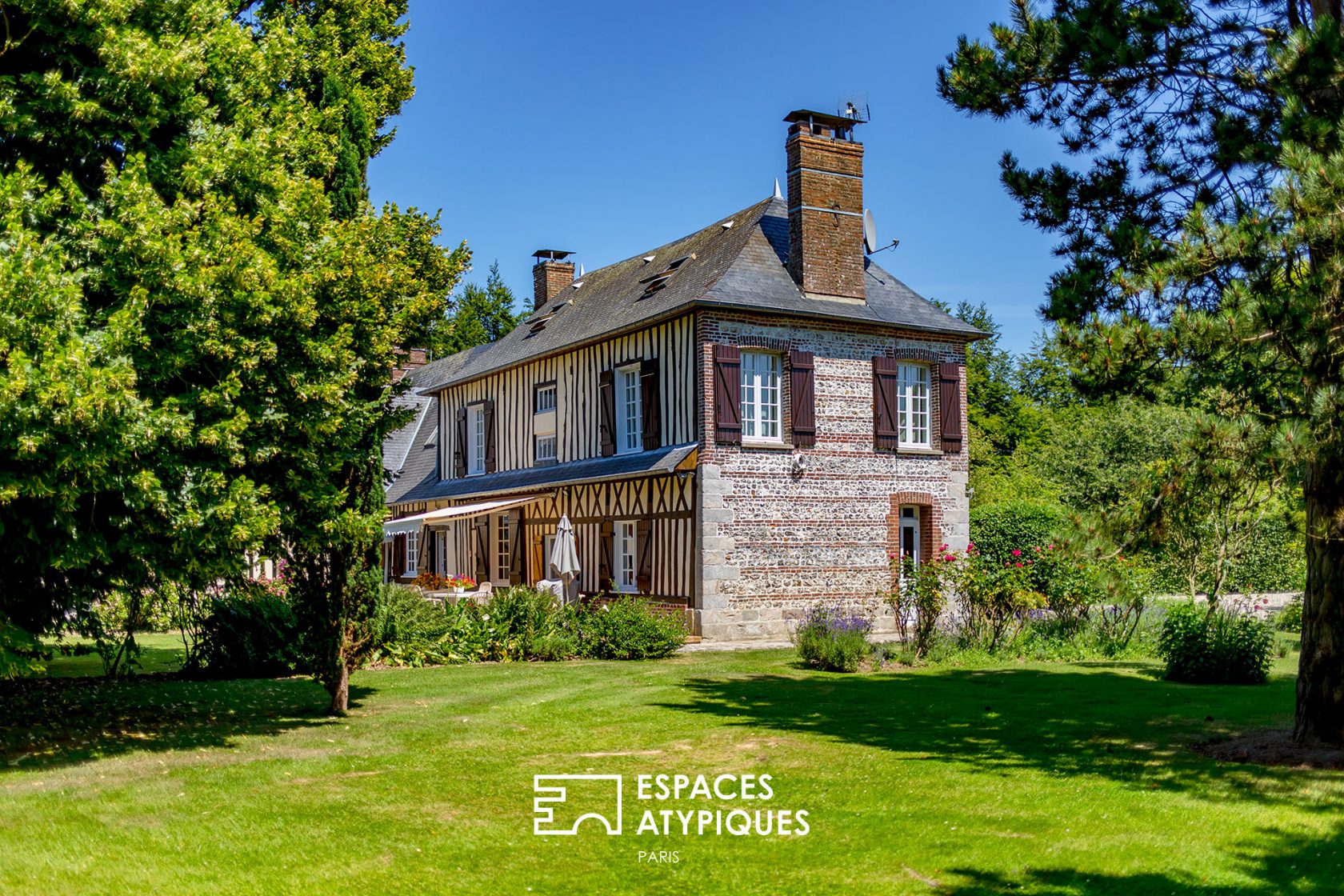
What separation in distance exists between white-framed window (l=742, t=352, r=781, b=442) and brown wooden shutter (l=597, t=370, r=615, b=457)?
10.5ft

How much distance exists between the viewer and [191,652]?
14.8 metres

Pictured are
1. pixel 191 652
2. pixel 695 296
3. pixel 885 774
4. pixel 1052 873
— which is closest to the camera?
pixel 1052 873

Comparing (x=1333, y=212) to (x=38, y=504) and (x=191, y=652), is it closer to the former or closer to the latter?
(x=38, y=504)

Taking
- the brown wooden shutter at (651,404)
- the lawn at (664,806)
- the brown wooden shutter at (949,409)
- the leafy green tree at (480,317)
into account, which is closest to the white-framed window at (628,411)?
the brown wooden shutter at (651,404)

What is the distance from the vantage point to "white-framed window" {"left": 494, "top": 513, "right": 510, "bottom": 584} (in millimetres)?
26422

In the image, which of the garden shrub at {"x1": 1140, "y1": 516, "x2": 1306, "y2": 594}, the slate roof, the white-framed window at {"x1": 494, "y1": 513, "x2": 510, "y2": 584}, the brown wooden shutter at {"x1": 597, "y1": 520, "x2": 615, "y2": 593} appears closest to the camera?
the garden shrub at {"x1": 1140, "y1": 516, "x2": 1306, "y2": 594}

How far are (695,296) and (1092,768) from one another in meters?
12.5

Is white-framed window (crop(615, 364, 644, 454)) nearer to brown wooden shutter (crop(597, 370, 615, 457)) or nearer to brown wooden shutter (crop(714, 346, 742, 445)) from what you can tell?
brown wooden shutter (crop(597, 370, 615, 457))

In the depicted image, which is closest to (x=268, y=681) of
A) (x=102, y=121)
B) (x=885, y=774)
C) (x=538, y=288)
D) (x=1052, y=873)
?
(x=102, y=121)

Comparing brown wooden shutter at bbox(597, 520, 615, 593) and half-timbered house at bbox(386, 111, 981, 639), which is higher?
half-timbered house at bbox(386, 111, 981, 639)

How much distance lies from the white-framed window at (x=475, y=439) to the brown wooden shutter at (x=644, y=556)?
7.98 m

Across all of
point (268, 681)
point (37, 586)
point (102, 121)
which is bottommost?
point (268, 681)

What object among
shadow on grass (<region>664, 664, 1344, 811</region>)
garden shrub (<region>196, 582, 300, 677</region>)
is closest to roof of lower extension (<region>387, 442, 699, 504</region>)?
shadow on grass (<region>664, 664, 1344, 811</region>)

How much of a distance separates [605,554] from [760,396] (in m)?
4.55
